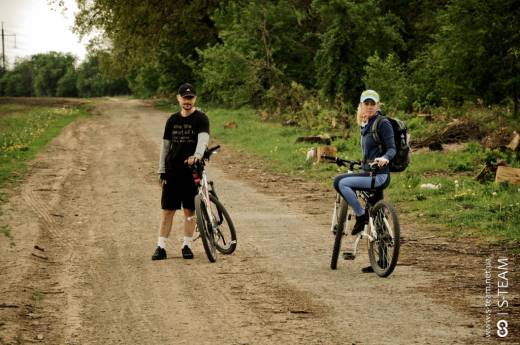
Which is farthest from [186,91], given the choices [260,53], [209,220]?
[260,53]

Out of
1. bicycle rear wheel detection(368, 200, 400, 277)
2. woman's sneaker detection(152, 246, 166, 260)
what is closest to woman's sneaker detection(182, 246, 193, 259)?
woman's sneaker detection(152, 246, 166, 260)

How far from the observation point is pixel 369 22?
26359 mm

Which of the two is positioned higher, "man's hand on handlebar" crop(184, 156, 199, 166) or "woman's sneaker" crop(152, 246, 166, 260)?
"man's hand on handlebar" crop(184, 156, 199, 166)

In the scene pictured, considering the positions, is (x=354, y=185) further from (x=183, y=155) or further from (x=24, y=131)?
(x=24, y=131)

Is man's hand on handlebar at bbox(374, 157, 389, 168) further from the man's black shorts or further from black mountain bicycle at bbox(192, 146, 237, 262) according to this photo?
the man's black shorts

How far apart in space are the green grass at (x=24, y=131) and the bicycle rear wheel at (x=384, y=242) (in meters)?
10.1

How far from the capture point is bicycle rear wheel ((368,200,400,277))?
24.2ft

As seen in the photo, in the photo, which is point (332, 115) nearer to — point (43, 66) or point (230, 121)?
point (230, 121)

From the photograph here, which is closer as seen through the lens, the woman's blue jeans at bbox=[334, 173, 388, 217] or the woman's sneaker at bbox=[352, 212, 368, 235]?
the woman's blue jeans at bbox=[334, 173, 388, 217]

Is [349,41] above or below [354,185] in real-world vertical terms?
above

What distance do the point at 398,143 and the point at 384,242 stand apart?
3.53ft

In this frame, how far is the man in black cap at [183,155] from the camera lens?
889 centimetres

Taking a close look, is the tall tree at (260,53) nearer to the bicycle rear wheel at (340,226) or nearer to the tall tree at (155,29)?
the tall tree at (155,29)

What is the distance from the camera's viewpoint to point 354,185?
7.93 m
